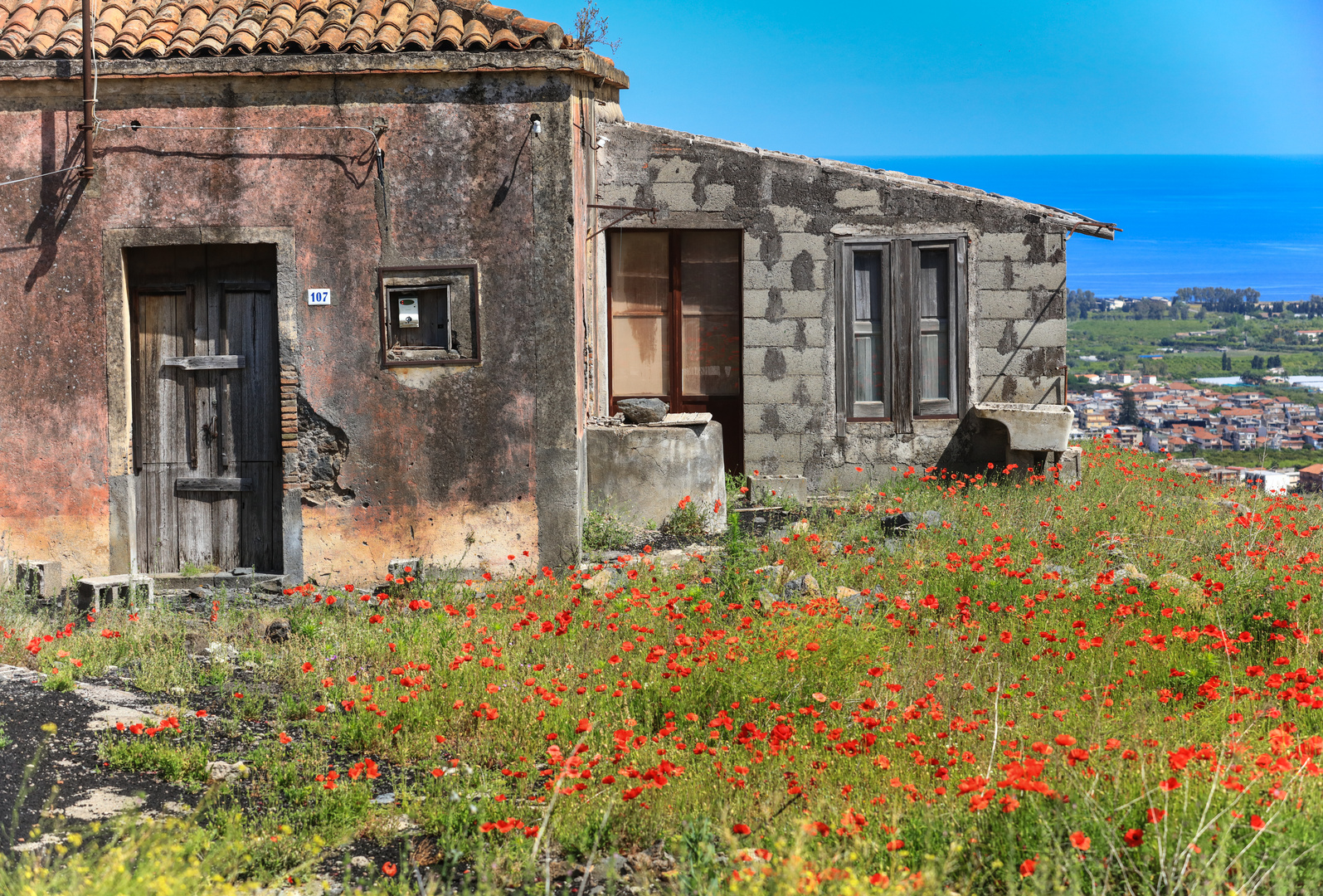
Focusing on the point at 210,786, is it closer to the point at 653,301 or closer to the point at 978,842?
the point at 978,842

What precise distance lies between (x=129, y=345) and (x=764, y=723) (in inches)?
245

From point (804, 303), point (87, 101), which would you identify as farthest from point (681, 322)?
point (87, 101)

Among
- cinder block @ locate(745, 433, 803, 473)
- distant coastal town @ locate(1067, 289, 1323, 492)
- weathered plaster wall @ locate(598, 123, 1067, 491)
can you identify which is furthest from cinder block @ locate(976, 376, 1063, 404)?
cinder block @ locate(745, 433, 803, 473)

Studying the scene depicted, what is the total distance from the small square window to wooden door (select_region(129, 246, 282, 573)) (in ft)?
3.35

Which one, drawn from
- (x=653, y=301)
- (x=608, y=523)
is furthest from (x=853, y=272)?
(x=608, y=523)

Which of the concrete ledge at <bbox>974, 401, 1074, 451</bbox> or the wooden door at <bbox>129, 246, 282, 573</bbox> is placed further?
the concrete ledge at <bbox>974, 401, 1074, 451</bbox>

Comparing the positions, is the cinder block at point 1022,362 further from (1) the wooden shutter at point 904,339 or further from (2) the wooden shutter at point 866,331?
(2) the wooden shutter at point 866,331

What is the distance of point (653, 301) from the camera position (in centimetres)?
1096

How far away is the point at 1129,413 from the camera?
1919 centimetres

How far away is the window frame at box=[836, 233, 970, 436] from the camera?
10.6 metres

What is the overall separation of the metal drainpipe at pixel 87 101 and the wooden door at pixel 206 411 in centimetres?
74

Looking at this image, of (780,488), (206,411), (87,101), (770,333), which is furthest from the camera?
(770,333)

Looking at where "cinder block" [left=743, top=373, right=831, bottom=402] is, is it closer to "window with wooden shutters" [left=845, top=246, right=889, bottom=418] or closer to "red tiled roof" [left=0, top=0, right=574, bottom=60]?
"window with wooden shutters" [left=845, top=246, right=889, bottom=418]

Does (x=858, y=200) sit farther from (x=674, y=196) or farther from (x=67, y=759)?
(x=67, y=759)
